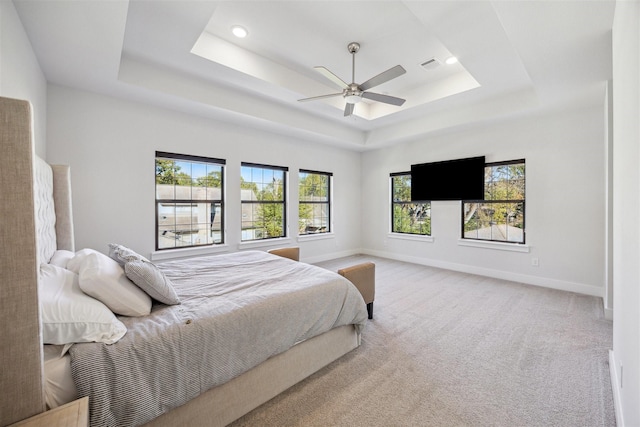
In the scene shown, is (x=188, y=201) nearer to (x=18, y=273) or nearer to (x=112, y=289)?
(x=112, y=289)

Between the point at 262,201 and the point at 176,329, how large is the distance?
147 inches

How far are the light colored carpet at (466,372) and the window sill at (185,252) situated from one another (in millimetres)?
2624

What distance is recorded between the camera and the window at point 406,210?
18.6 feet

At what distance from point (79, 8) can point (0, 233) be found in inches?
77.6

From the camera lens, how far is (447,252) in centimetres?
521

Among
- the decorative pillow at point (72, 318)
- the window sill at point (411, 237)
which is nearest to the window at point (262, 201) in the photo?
the window sill at point (411, 237)

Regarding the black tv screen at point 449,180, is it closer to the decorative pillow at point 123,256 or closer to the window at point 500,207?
the window at point 500,207

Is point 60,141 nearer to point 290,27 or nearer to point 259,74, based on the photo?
point 259,74

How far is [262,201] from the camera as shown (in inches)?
199

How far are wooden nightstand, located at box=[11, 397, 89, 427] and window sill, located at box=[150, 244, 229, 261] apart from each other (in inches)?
120

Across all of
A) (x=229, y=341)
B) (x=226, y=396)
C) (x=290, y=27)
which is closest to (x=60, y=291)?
(x=229, y=341)

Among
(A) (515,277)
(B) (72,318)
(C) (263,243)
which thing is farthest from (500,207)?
(B) (72,318)

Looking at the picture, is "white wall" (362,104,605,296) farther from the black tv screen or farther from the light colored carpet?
the light colored carpet

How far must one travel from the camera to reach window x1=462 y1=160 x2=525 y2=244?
14.5 ft
